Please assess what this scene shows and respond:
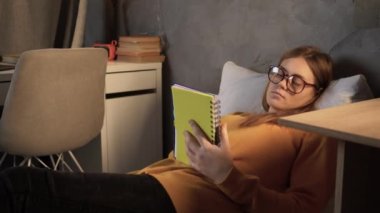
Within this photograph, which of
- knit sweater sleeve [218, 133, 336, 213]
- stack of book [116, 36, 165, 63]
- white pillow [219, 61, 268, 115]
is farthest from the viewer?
stack of book [116, 36, 165, 63]

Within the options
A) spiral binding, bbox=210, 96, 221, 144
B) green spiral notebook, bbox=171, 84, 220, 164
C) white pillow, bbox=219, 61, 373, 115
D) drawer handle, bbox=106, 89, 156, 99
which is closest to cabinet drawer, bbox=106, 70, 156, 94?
drawer handle, bbox=106, 89, 156, 99

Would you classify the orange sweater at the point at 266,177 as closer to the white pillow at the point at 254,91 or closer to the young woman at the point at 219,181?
the young woman at the point at 219,181

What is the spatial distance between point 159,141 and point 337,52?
4.40ft

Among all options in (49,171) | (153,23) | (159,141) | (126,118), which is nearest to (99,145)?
(126,118)

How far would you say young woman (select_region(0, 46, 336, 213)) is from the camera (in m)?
1.22

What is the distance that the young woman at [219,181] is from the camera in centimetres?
122

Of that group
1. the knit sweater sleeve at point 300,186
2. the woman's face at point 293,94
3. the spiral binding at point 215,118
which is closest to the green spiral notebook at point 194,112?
the spiral binding at point 215,118

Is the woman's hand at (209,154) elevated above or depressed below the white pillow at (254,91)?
below

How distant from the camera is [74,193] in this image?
4.11ft

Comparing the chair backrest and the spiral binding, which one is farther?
the chair backrest

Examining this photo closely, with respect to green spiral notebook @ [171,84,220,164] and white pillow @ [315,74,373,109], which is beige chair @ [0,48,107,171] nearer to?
green spiral notebook @ [171,84,220,164]

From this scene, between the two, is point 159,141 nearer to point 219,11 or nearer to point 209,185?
point 219,11

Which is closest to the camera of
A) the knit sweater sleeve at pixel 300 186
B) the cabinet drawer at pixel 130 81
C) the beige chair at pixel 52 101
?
the knit sweater sleeve at pixel 300 186

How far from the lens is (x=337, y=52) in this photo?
5.54 feet
